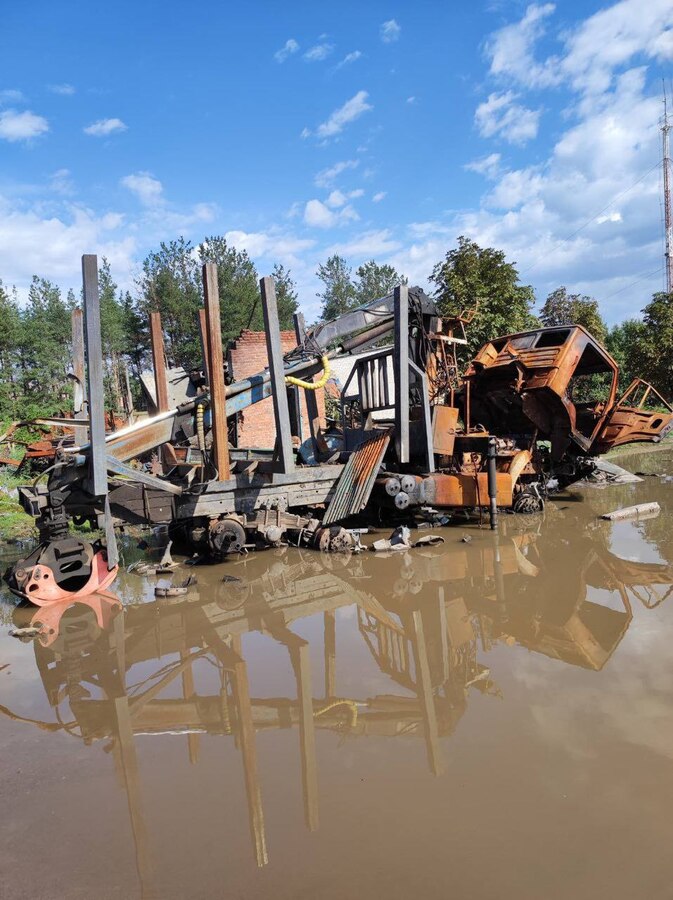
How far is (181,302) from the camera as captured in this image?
38.5 m

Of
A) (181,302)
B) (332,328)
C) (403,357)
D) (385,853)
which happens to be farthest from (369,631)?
(181,302)

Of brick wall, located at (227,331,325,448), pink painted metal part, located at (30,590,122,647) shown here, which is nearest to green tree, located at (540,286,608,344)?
brick wall, located at (227,331,325,448)

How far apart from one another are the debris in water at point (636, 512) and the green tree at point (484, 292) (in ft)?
37.9

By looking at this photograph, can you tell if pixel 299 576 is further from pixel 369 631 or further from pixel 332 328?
pixel 332 328

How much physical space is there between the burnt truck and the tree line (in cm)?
945

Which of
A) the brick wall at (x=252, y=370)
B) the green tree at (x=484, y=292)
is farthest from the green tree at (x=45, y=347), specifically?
the green tree at (x=484, y=292)

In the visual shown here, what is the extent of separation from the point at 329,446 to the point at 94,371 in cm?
527

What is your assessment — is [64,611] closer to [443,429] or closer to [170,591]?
[170,591]

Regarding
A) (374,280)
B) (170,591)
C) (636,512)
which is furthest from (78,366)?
(374,280)

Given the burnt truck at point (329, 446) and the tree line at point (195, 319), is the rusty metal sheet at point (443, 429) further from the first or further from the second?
the tree line at point (195, 319)

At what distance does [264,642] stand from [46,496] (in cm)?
374

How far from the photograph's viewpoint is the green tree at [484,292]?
66.5 ft

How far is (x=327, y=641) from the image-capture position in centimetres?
501

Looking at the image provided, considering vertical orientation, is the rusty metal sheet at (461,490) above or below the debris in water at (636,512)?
above
